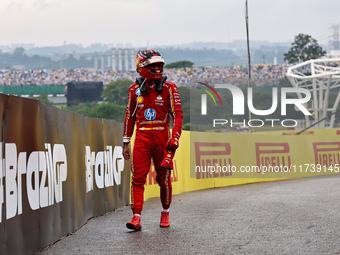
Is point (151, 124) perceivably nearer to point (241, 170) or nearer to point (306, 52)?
point (241, 170)

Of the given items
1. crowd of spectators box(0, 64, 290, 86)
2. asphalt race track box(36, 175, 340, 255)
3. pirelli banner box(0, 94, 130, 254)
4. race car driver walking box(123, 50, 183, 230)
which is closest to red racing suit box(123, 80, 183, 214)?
race car driver walking box(123, 50, 183, 230)

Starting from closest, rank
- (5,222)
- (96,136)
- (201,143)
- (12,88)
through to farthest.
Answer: (5,222)
(96,136)
(201,143)
(12,88)

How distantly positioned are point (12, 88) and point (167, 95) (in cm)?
13381

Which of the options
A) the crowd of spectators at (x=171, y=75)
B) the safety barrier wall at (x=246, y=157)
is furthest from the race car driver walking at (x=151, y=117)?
the crowd of spectators at (x=171, y=75)

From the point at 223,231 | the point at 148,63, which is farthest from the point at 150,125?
the point at 223,231

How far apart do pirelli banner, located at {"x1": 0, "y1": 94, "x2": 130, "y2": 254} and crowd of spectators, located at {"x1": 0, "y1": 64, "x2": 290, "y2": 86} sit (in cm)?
10721

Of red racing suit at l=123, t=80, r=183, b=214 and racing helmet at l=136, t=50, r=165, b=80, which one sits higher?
racing helmet at l=136, t=50, r=165, b=80

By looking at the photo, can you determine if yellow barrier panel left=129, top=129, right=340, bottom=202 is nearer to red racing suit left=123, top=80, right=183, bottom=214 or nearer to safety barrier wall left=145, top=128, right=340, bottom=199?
safety barrier wall left=145, top=128, right=340, bottom=199

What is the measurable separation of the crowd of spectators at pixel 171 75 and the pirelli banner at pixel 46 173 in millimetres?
107211

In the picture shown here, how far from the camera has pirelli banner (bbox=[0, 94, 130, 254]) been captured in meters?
5.45

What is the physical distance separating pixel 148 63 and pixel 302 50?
12229 centimetres

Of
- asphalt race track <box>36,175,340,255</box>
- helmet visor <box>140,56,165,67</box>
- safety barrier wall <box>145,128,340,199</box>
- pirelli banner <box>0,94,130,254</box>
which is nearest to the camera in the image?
pirelli banner <box>0,94,130,254</box>

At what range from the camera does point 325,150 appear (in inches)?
806

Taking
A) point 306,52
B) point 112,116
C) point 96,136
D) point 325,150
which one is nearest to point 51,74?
point 306,52
